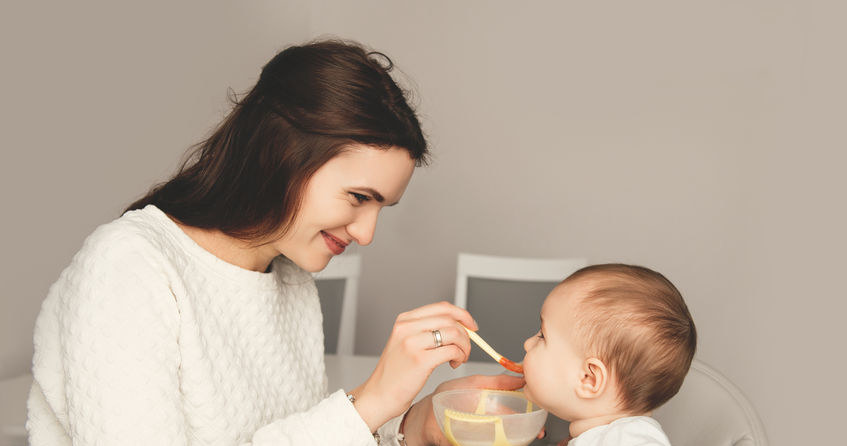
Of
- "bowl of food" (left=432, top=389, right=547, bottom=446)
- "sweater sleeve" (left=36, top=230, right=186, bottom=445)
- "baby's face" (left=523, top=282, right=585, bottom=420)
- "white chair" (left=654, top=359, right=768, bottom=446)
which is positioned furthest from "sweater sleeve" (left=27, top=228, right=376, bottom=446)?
"white chair" (left=654, top=359, right=768, bottom=446)

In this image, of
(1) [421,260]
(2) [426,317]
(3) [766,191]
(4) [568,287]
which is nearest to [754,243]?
(3) [766,191]

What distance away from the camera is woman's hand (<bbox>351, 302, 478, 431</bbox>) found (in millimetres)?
1046

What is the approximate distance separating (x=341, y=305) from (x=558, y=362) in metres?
1.67

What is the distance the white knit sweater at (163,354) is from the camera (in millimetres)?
946

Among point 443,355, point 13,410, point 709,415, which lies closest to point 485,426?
point 443,355

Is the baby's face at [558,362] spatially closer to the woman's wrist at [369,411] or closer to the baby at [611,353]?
the baby at [611,353]

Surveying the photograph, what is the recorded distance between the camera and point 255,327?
1.27m

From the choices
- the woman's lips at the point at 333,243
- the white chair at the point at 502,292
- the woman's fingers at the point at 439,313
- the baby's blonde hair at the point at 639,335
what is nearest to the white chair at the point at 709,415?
the baby's blonde hair at the point at 639,335

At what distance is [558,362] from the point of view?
1265 millimetres

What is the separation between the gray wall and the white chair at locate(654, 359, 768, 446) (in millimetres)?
1704

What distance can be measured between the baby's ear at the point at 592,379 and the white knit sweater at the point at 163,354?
0.43 metres

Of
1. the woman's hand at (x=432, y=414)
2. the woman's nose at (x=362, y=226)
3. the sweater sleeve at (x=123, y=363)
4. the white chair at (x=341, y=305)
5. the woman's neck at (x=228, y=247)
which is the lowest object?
the white chair at (x=341, y=305)

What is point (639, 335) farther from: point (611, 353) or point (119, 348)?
point (119, 348)

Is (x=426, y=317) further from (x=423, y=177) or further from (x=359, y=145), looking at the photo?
(x=423, y=177)
